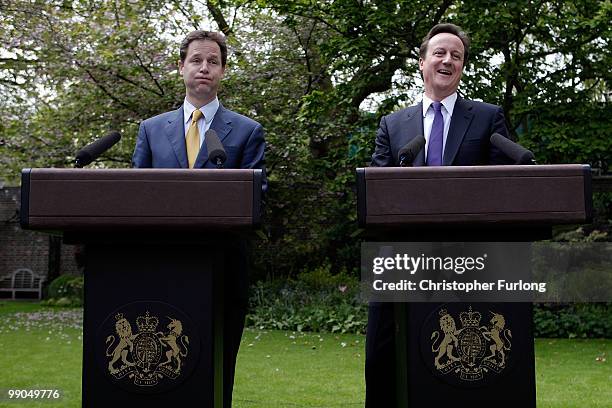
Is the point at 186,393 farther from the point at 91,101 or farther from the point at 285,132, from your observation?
the point at 91,101

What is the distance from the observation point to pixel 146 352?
2.01 metres

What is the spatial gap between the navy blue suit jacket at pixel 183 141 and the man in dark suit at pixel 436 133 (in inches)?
18.7

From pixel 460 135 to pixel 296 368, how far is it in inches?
179

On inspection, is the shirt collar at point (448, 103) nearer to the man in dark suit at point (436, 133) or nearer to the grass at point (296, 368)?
the man in dark suit at point (436, 133)

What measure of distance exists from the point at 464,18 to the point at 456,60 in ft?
20.0

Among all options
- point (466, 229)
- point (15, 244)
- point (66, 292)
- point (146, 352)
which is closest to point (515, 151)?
point (466, 229)

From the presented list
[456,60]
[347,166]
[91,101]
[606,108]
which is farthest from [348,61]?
[456,60]

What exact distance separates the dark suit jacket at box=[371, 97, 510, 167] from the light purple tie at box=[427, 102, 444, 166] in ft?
0.09

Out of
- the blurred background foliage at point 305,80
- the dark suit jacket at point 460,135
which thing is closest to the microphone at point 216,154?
the dark suit jacket at point 460,135

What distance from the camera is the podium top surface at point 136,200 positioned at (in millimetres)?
1902

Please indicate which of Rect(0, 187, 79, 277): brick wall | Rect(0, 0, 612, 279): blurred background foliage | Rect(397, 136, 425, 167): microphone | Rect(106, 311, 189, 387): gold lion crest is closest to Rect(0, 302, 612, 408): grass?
Rect(0, 0, 612, 279): blurred background foliage

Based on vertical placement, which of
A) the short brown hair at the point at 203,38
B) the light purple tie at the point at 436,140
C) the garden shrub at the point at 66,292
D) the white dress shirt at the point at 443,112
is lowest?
the garden shrub at the point at 66,292

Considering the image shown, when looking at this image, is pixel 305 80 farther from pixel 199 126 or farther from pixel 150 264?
pixel 150 264

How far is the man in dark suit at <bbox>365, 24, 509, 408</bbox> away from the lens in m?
2.46
